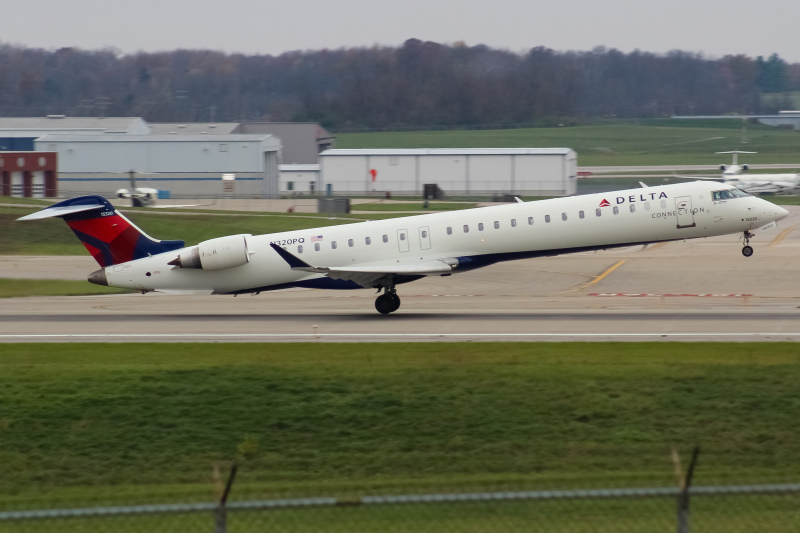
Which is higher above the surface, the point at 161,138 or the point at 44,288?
the point at 161,138

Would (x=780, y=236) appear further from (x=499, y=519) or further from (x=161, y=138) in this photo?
(x=161, y=138)

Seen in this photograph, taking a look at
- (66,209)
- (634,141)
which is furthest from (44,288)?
(634,141)

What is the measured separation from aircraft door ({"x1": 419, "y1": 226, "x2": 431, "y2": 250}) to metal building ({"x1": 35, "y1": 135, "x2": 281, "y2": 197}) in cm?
5736

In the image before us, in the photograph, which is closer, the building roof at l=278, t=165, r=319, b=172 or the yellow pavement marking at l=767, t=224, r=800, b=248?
the yellow pavement marking at l=767, t=224, r=800, b=248

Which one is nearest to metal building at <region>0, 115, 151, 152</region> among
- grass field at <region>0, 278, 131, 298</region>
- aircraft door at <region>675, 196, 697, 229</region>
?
grass field at <region>0, 278, 131, 298</region>

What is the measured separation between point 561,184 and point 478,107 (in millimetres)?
39561

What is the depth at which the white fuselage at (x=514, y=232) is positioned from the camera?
92.5ft

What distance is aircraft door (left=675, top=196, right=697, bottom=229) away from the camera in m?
28.2

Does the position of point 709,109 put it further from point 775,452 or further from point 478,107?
point 775,452

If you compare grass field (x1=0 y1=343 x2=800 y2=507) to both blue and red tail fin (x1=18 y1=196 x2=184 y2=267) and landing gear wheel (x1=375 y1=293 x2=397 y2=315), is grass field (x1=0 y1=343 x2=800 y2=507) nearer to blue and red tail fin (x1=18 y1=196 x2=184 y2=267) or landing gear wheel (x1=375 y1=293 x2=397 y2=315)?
landing gear wheel (x1=375 y1=293 x2=397 y2=315)

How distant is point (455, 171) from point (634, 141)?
36.0 meters

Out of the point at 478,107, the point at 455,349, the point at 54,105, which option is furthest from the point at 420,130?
the point at 455,349

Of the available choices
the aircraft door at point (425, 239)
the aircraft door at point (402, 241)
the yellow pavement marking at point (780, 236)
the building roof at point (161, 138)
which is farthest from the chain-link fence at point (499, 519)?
the building roof at point (161, 138)

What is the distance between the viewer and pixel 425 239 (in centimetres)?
2881
